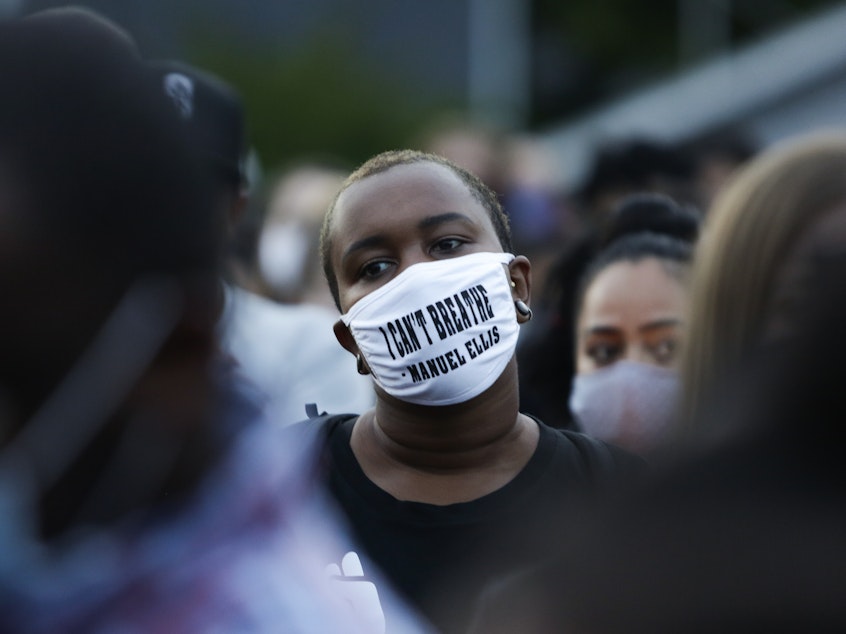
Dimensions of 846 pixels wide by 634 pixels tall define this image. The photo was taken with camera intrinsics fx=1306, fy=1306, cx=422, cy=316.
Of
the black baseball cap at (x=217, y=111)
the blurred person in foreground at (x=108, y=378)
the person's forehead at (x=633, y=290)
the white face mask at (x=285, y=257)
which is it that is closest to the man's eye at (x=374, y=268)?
the black baseball cap at (x=217, y=111)

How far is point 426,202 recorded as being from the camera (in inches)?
111

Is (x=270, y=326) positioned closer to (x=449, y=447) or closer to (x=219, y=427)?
(x=449, y=447)

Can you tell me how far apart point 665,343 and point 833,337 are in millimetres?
2366

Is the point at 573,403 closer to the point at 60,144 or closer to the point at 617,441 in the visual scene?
the point at 617,441

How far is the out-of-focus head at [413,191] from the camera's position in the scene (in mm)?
2854

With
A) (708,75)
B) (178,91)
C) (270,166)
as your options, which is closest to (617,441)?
(178,91)

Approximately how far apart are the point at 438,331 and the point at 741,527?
5.08 ft

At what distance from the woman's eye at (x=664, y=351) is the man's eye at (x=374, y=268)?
1142 millimetres

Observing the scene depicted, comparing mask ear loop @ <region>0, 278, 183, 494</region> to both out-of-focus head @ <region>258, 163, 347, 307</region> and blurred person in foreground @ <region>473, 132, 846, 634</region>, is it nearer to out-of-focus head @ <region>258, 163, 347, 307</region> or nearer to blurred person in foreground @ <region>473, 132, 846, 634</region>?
blurred person in foreground @ <region>473, 132, 846, 634</region>

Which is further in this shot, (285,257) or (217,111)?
(285,257)

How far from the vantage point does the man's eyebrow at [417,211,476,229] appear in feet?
9.29

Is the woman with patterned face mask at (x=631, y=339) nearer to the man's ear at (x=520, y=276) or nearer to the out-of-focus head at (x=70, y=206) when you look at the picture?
the man's ear at (x=520, y=276)

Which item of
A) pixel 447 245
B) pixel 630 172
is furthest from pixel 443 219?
pixel 630 172

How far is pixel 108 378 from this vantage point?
1.51 m
